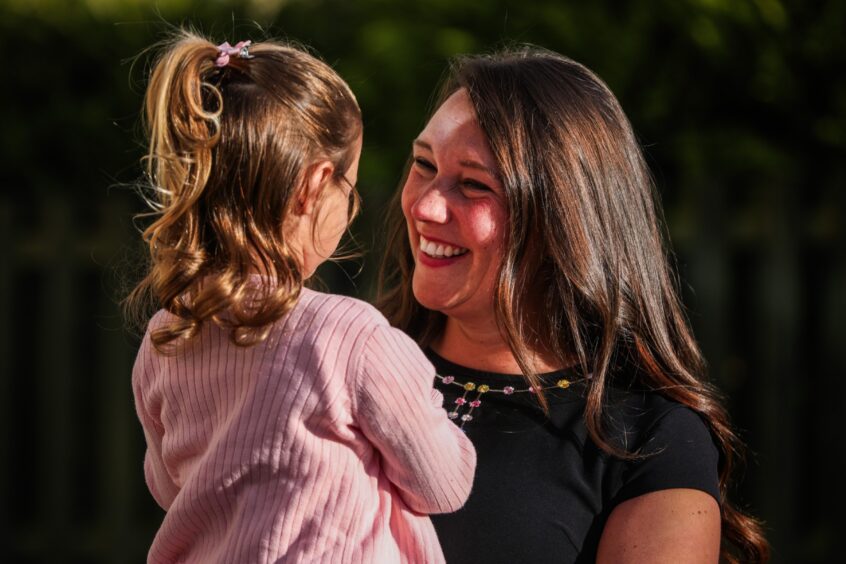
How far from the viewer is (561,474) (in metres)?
2.27

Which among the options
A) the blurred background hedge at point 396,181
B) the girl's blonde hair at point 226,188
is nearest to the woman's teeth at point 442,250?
the girl's blonde hair at point 226,188

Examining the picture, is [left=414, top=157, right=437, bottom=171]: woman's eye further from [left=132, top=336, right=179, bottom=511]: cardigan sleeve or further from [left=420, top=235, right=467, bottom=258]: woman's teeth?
[left=132, top=336, right=179, bottom=511]: cardigan sleeve

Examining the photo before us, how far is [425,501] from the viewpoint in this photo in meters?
2.05

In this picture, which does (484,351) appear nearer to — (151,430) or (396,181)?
(151,430)

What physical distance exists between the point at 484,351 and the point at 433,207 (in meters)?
0.35

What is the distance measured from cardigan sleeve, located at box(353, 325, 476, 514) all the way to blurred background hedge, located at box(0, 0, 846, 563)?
8.56 feet

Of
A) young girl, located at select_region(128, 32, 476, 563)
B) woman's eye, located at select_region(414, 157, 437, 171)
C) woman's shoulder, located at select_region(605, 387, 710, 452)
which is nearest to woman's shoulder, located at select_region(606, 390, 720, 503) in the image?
woman's shoulder, located at select_region(605, 387, 710, 452)

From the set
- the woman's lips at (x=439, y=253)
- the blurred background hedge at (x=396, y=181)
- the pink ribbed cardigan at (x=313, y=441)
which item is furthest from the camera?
the blurred background hedge at (x=396, y=181)

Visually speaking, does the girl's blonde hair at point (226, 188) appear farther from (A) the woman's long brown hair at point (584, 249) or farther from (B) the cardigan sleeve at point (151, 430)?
(A) the woman's long brown hair at point (584, 249)

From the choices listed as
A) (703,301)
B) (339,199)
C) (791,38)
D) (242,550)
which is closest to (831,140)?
(791,38)

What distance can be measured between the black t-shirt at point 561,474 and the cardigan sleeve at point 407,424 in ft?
0.58

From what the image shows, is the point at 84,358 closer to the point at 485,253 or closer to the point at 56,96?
the point at 56,96

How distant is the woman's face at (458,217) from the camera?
2346mm

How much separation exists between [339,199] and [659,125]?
9.63ft
